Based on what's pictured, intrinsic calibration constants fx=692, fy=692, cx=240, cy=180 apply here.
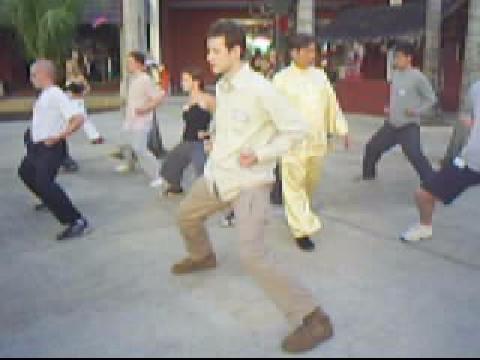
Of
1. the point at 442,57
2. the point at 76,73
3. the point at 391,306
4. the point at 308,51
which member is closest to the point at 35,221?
the point at 308,51

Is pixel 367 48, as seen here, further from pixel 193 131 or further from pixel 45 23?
pixel 193 131

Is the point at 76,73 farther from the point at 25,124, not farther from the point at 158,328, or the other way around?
the point at 158,328

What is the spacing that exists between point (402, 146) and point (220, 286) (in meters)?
3.55

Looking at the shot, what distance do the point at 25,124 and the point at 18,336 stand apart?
1065 centimetres

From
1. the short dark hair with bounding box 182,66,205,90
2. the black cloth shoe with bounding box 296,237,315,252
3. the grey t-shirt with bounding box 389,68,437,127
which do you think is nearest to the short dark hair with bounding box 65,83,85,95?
the short dark hair with bounding box 182,66,205,90

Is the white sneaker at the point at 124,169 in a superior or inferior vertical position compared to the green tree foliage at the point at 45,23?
inferior

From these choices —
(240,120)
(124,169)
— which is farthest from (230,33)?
(124,169)

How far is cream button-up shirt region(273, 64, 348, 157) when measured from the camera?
5.28m

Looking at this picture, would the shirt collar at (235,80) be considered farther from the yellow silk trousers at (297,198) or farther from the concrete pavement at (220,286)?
the yellow silk trousers at (297,198)

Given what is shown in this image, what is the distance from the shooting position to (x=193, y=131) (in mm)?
6656

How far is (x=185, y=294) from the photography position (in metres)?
4.32

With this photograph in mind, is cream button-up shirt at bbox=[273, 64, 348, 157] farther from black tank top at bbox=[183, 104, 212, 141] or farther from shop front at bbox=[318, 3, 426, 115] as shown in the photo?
shop front at bbox=[318, 3, 426, 115]

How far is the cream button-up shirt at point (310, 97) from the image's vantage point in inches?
208

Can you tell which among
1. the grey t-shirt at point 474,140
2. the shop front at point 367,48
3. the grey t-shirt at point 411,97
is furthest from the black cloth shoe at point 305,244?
the shop front at point 367,48
